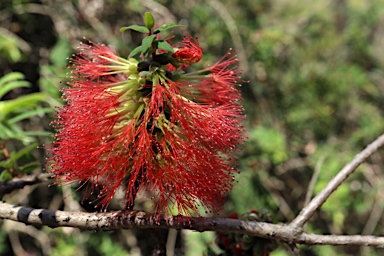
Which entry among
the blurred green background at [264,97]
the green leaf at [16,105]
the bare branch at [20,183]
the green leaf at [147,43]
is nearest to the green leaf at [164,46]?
the green leaf at [147,43]

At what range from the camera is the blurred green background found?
2162 mm

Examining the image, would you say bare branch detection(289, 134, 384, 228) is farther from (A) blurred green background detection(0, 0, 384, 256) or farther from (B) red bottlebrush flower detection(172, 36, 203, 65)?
(A) blurred green background detection(0, 0, 384, 256)

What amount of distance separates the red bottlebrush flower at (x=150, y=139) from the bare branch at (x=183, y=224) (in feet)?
0.11

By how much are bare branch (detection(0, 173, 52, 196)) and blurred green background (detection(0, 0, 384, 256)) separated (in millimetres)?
Answer: 937

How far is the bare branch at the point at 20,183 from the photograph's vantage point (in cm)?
102

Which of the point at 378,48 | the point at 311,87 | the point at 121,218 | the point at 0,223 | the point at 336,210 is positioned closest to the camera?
the point at 121,218

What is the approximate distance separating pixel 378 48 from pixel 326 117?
1.66 meters

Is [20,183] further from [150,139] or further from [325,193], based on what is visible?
[325,193]

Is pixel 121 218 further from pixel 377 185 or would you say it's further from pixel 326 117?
pixel 326 117

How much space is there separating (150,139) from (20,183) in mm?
395

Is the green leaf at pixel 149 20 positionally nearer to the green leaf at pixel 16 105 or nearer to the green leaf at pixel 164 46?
the green leaf at pixel 164 46

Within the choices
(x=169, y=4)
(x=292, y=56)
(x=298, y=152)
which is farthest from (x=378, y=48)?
(x=169, y=4)

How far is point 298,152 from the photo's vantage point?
2770 millimetres

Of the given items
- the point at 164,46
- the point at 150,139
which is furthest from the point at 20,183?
the point at 164,46
